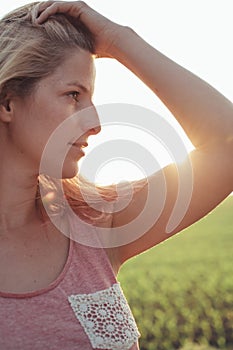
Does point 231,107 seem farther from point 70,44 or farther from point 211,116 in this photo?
point 70,44

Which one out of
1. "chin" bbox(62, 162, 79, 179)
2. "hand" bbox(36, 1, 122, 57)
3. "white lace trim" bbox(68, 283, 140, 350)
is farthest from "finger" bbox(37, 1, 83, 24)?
"white lace trim" bbox(68, 283, 140, 350)

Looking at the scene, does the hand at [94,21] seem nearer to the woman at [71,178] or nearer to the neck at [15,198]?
the woman at [71,178]

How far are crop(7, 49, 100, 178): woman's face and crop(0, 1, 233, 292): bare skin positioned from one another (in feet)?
0.23

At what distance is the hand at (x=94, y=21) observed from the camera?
223cm

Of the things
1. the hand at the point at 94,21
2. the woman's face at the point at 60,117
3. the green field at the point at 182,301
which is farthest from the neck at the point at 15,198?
the green field at the point at 182,301

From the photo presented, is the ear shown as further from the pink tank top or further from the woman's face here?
the pink tank top

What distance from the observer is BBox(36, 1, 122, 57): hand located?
2.23 meters

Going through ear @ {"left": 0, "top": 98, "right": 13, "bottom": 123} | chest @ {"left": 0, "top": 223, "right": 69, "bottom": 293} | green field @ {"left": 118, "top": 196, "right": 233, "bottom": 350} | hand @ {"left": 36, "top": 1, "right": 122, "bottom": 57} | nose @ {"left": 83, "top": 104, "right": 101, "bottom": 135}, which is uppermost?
hand @ {"left": 36, "top": 1, "right": 122, "bottom": 57}

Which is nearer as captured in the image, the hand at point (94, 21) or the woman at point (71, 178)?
the woman at point (71, 178)

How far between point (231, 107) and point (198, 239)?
10.1 meters

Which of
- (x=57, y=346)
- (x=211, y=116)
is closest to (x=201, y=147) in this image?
(x=211, y=116)

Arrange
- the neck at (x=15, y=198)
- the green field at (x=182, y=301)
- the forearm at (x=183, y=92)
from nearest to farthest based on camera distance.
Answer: the forearm at (x=183, y=92), the neck at (x=15, y=198), the green field at (x=182, y=301)

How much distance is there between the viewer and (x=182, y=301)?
23.4ft

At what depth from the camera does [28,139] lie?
7.10ft
